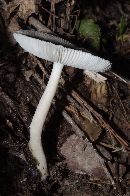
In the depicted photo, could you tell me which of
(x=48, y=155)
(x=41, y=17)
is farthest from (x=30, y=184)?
(x=41, y=17)

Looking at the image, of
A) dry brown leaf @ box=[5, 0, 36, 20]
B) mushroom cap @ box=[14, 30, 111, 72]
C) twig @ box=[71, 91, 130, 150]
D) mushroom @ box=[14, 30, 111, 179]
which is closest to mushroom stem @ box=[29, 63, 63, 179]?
mushroom @ box=[14, 30, 111, 179]

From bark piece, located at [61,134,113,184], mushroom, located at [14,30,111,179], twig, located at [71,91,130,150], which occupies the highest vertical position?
mushroom, located at [14,30,111,179]

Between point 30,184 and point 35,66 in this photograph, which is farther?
point 35,66

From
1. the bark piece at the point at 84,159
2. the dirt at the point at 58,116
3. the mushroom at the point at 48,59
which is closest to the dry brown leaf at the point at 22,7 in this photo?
the dirt at the point at 58,116

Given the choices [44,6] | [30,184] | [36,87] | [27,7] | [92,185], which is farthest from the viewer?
[44,6]

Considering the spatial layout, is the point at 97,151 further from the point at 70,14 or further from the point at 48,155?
the point at 70,14

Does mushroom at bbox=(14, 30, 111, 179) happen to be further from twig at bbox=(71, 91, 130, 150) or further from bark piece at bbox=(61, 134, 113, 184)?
twig at bbox=(71, 91, 130, 150)

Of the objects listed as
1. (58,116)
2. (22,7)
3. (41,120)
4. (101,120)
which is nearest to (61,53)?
(41,120)
